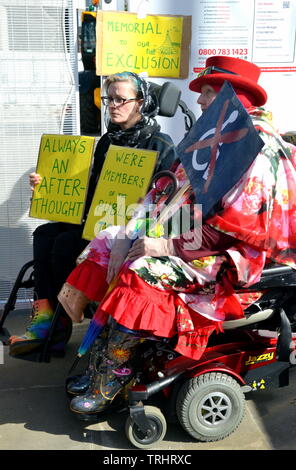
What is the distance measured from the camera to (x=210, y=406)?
8.75 ft

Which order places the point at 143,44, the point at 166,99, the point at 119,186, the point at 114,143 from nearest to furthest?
the point at 119,186 → the point at 114,143 → the point at 166,99 → the point at 143,44

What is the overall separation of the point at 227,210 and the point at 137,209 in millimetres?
659

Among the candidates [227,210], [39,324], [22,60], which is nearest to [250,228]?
[227,210]

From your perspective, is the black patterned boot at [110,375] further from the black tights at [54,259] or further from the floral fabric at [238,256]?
the black tights at [54,259]

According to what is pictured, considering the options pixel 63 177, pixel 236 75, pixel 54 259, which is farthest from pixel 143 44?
pixel 54 259

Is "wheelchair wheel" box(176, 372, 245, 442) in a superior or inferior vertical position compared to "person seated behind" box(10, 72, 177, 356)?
inferior

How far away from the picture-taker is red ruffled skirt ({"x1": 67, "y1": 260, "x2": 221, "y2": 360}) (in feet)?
8.02

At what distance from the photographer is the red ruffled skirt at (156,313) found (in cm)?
244

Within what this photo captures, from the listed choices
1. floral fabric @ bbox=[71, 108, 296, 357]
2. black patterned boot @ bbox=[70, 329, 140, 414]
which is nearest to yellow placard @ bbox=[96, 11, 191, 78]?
floral fabric @ bbox=[71, 108, 296, 357]

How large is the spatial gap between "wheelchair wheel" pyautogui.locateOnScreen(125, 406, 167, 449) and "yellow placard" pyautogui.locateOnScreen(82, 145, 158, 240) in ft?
3.41

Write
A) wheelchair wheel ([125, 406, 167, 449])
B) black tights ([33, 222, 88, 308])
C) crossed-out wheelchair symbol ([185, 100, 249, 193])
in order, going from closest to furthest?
crossed-out wheelchair symbol ([185, 100, 249, 193])
wheelchair wheel ([125, 406, 167, 449])
black tights ([33, 222, 88, 308])

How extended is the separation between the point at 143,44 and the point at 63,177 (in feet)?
4.13

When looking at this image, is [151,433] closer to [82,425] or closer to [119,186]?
[82,425]

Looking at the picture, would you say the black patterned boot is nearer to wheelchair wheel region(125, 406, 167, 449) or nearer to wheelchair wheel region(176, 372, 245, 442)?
wheelchair wheel region(125, 406, 167, 449)
